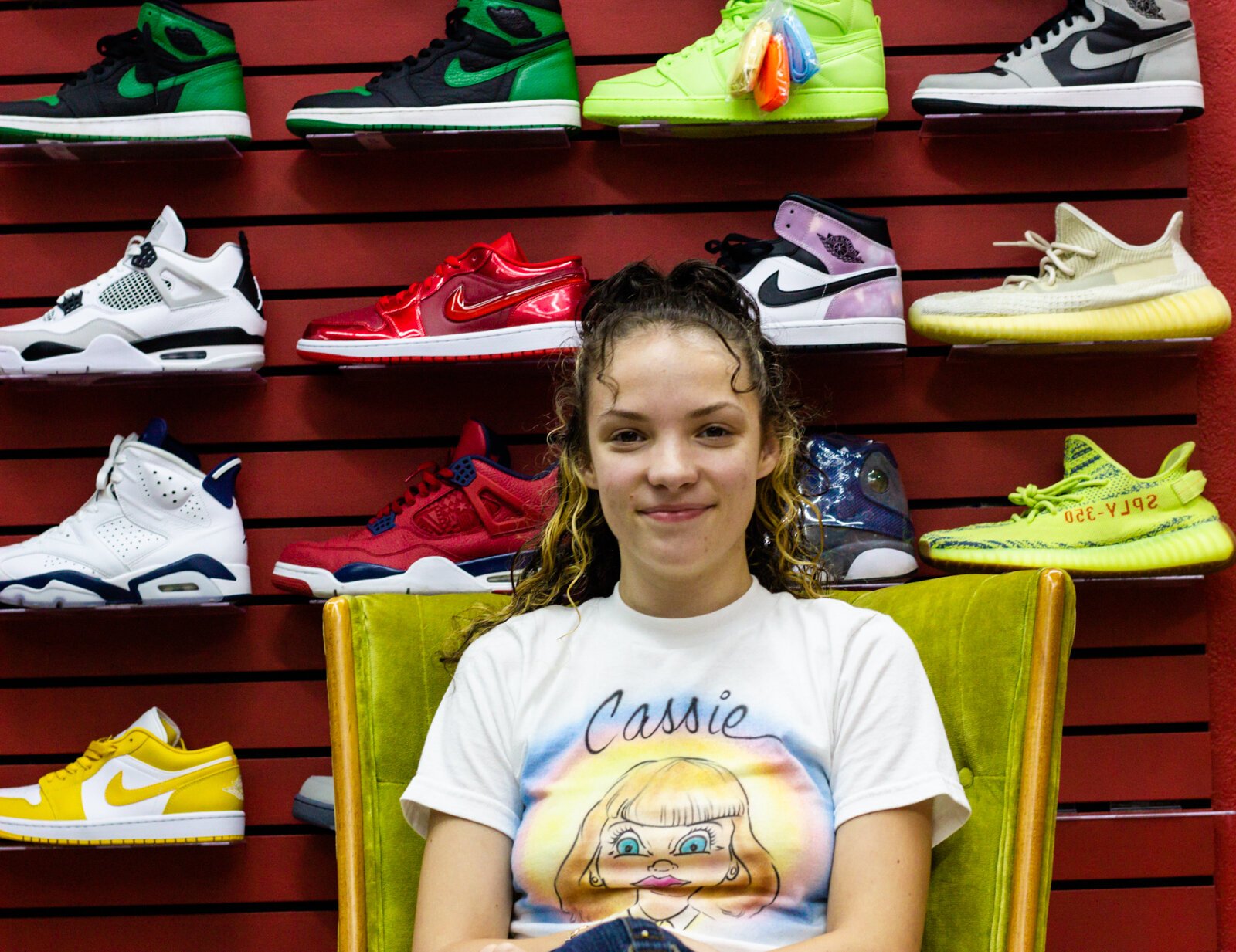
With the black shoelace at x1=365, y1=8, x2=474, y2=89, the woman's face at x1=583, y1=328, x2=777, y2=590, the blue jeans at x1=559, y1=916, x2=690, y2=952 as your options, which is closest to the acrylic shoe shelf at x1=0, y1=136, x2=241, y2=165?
the black shoelace at x1=365, y1=8, x2=474, y2=89

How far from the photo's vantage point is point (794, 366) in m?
2.46

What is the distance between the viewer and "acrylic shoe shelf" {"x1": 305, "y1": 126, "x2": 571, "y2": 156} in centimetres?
240

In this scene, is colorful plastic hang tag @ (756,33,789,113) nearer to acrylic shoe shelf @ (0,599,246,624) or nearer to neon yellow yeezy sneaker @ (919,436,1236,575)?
neon yellow yeezy sneaker @ (919,436,1236,575)

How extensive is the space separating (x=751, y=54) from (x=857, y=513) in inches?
37.3

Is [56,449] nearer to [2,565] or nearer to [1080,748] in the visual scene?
[2,565]

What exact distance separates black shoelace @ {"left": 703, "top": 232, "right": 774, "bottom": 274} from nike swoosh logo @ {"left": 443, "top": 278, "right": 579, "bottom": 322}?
318 mm

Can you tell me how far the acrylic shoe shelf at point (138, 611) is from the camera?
238cm

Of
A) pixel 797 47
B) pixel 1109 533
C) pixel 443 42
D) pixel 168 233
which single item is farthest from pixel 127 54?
pixel 1109 533

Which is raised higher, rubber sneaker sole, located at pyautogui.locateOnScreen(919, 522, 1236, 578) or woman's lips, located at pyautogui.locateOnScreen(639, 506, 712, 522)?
rubber sneaker sole, located at pyautogui.locateOnScreen(919, 522, 1236, 578)

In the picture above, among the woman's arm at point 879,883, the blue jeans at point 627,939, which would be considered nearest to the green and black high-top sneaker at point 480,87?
the woman's arm at point 879,883

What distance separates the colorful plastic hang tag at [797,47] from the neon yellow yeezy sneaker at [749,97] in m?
0.05

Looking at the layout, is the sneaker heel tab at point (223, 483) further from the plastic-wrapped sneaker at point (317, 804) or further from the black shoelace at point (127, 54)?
the black shoelace at point (127, 54)

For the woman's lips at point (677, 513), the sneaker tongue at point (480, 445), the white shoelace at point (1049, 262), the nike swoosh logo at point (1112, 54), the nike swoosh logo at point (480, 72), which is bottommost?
the woman's lips at point (677, 513)

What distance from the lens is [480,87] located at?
237 cm
